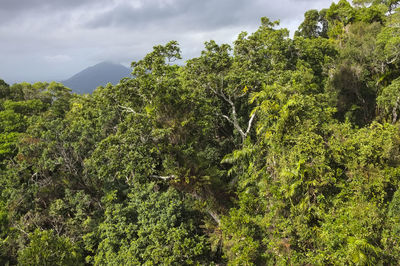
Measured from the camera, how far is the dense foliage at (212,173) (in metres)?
8.16

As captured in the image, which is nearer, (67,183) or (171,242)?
(171,242)

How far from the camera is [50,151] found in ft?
44.6

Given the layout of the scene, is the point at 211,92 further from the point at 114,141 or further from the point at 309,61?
the point at 309,61

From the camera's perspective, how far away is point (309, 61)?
796 inches

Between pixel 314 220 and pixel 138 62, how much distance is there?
12.3 meters

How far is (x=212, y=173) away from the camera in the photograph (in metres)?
13.6

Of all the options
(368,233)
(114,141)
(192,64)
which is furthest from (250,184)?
(192,64)

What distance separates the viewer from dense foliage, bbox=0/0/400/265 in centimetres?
816

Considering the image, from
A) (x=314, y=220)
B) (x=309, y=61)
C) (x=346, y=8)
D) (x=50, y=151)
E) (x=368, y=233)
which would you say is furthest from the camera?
(x=346, y=8)

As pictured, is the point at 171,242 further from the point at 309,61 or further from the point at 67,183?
the point at 309,61

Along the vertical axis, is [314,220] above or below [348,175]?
below

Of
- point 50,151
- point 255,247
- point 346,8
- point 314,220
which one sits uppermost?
point 346,8

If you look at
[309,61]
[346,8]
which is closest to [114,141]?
[309,61]

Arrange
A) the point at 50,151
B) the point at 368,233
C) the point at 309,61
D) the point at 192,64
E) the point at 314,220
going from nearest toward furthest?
1. the point at 368,233
2. the point at 314,220
3. the point at 50,151
4. the point at 192,64
5. the point at 309,61
